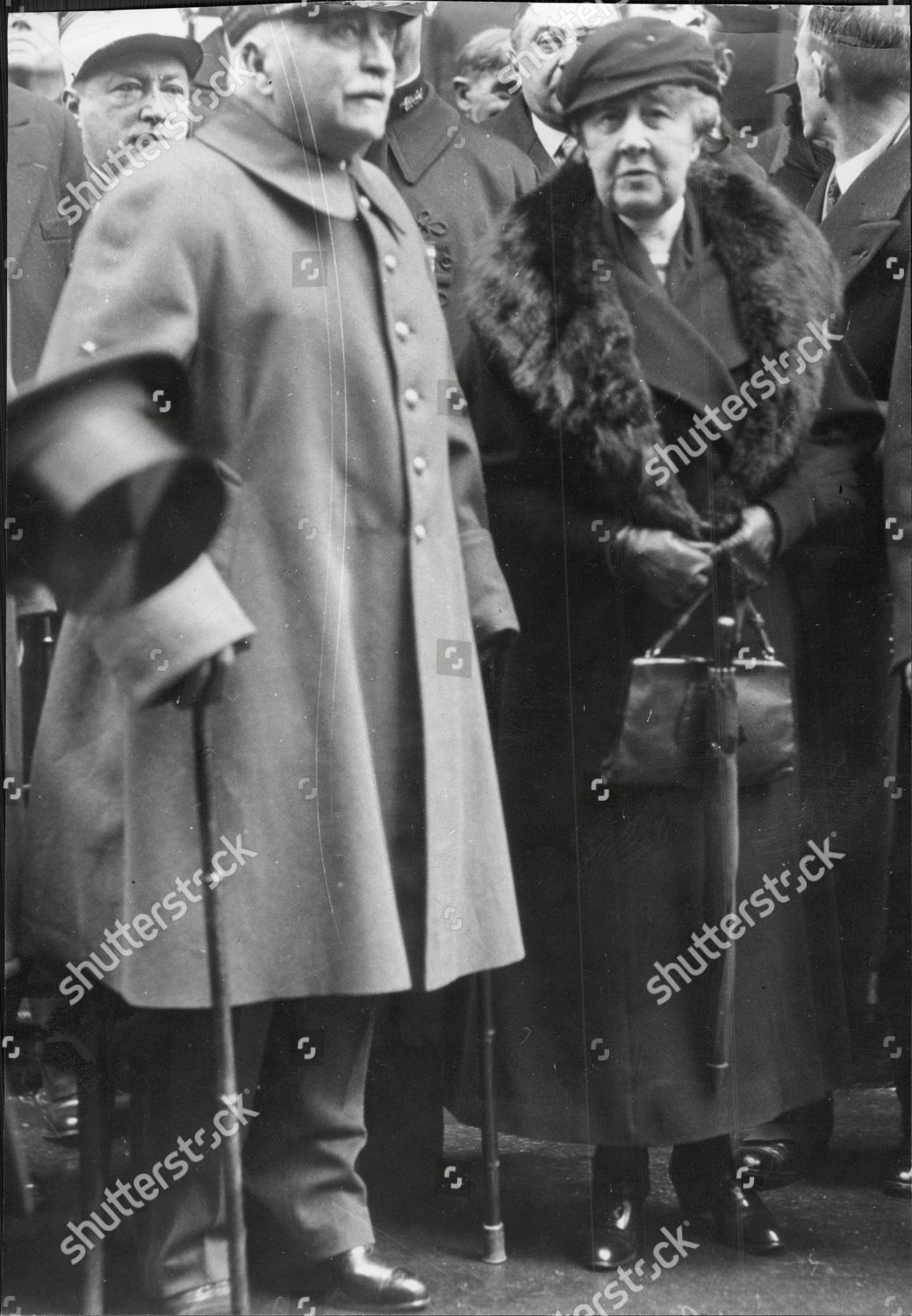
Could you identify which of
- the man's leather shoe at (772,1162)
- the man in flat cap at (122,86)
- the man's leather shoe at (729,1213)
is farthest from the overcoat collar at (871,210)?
the man's leather shoe at (729,1213)

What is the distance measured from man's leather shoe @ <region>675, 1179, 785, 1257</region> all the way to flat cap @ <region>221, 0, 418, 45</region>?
2.66m

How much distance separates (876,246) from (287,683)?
5.40ft

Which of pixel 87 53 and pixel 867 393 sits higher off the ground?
pixel 87 53

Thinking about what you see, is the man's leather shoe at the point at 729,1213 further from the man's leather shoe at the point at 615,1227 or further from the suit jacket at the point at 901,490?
the suit jacket at the point at 901,490

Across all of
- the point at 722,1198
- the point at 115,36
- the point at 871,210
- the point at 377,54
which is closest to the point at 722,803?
the point at 722,1198

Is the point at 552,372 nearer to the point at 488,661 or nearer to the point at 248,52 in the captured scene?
the point at 488,661

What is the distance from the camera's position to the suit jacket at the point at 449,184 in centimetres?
300

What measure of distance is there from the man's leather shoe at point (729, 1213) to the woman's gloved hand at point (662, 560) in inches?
51.2

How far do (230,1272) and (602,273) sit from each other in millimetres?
2298

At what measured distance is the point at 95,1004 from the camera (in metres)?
2.96

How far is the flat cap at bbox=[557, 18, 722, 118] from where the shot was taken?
9.90ft

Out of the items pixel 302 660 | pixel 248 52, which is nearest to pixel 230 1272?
pixel 302 660

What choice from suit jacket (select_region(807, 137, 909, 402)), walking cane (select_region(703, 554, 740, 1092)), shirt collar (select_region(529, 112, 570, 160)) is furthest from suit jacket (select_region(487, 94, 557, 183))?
walking cane (select_region(703, 554, 740, 1092))

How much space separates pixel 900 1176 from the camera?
3119mm
